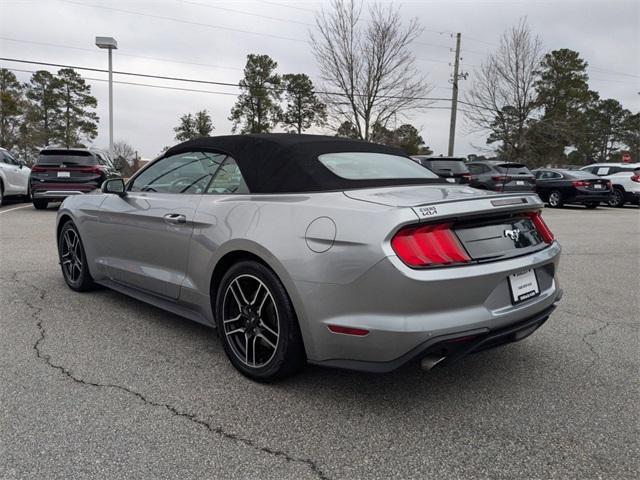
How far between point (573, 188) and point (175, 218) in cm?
1649

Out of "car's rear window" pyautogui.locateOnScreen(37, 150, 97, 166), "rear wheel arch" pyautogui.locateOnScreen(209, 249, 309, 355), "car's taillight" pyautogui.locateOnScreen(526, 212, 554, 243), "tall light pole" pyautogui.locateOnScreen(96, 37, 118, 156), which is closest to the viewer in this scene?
"rear wheel arch" pyautogui.locateOnScreen(209, 249, 309, 355)

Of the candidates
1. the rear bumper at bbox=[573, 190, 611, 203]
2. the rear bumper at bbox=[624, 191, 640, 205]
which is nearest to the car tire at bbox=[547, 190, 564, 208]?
the rear bumper at bbox=[573, 190, 611, 203]

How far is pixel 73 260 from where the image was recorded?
498 centimetres

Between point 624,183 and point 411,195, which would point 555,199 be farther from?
point 411,195

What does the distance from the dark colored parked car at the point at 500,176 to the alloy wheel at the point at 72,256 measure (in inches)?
515

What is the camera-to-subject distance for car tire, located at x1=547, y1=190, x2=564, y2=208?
1742 cm

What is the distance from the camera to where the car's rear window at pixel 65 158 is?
1238cm

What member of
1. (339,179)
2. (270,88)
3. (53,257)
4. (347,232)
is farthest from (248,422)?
(270,88)

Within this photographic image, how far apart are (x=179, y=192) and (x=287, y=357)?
1.57 m

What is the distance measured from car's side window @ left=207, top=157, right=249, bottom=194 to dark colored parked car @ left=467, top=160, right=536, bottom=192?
44.6 ft

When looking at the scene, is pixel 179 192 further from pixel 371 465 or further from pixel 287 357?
pixel 371 465

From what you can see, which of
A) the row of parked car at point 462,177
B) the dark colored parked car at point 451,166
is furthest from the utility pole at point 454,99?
the dark colored parked car at point 451,166

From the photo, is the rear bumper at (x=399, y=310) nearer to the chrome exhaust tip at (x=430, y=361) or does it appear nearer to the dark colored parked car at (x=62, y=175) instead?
the chrome exhaust tip at (x=430, y=361)

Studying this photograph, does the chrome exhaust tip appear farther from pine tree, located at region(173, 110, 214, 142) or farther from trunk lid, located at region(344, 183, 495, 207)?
pine tree, located at region(173, 110, 214, 142)
